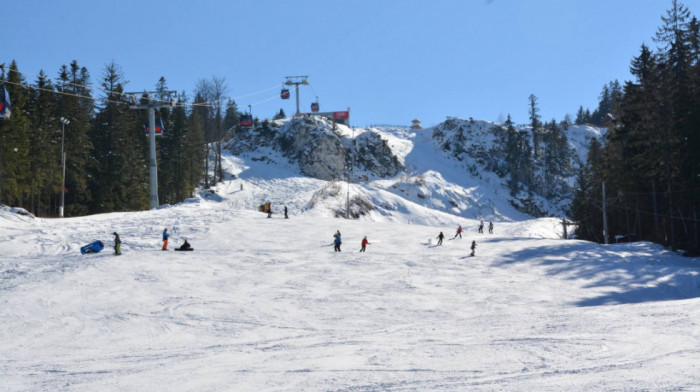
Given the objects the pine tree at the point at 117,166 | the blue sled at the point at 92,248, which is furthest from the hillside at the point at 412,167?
the blue sled at the point at 92,248

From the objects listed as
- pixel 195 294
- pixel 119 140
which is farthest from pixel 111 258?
pixel 119 140

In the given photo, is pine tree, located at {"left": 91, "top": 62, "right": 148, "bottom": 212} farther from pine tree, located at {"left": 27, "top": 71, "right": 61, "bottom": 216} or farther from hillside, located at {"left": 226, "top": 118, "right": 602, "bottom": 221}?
hillside, located at {"left": 226, "top": 118, "right": 602, "bottom": 221}

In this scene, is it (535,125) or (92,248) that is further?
(535,125)

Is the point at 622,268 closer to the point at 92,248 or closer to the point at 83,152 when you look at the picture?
the point at 92,248

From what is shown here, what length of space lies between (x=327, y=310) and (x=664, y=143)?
27188mm

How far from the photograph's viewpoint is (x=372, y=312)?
1803cm

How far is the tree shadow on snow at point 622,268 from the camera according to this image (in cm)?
2142

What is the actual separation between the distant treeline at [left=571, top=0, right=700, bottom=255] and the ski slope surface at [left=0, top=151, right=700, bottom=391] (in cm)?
448

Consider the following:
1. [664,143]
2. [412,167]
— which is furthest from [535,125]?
[664,143]

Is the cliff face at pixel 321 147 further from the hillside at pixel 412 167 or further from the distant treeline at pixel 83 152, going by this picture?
the distant treeline at pixel 83 152

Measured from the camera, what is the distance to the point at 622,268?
25703 millimetres

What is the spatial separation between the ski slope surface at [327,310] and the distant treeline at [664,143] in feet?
14.7

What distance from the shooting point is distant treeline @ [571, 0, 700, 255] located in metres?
32.2

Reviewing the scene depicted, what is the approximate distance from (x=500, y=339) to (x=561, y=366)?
2746mm
